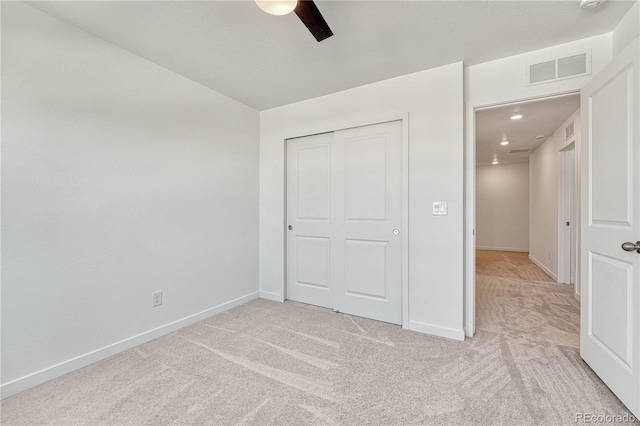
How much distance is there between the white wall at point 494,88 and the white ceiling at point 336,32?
0.26 feet

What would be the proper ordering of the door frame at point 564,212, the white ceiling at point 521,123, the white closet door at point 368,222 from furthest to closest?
the door frame at point 564,212 → the white ceiling at point 521,123 → the white closet door at point 368,222

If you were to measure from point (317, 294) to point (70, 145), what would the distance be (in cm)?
264

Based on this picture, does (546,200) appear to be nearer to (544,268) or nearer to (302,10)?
(544,268)

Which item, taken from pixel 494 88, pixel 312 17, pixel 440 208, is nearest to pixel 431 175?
pixel 440 208

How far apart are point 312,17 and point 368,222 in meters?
1.90

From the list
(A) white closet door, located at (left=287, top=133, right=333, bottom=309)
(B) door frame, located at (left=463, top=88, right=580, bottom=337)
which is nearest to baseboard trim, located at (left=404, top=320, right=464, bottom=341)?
(B) door frame, located at (left=463, top=88, right=580, bottom=337)

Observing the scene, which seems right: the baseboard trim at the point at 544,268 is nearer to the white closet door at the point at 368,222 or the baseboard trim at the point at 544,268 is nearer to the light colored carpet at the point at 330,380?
the light colored carpet at the point at 330,380

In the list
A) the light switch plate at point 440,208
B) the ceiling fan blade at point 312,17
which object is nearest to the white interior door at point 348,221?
the light switch plate at point 440,208

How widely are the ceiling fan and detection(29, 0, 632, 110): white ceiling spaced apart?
292 mm

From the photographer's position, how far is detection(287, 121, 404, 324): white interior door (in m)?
2.73

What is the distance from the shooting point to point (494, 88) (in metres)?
2.38

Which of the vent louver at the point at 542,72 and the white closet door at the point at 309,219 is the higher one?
the vent louver at the point at 542,72

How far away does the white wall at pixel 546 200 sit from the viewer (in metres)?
4.35

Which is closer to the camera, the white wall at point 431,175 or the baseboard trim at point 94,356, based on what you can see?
the baseboard trim at point 94,356
